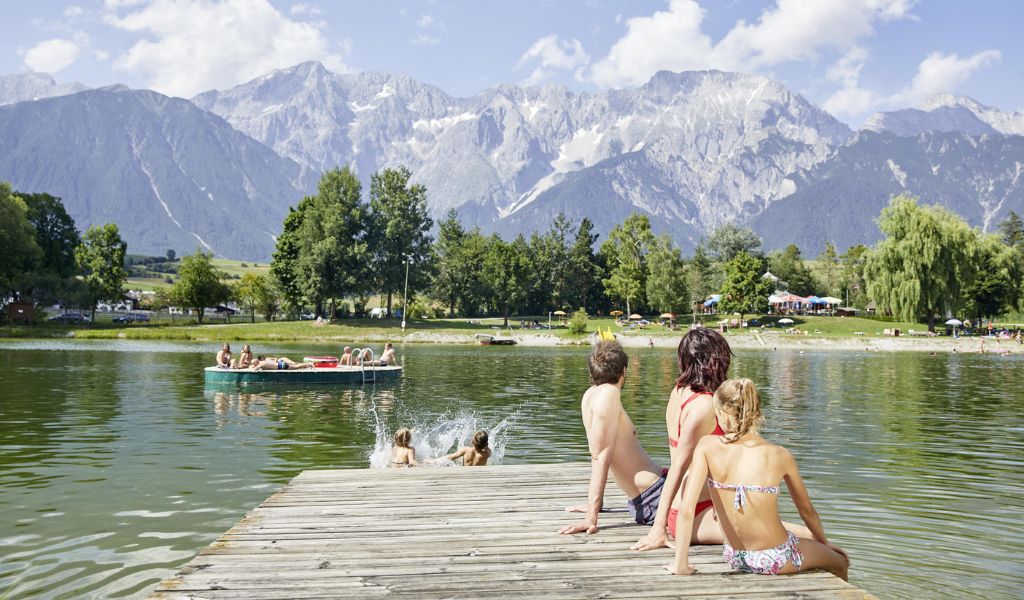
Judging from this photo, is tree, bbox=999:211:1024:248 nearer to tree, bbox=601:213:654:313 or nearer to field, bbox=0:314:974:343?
field, bbox=0:314:974:343

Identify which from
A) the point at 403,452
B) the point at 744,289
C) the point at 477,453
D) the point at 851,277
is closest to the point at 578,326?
the point at 744,289

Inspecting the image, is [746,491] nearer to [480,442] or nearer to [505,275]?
[480,442]

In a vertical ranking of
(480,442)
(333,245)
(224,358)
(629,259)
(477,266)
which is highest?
(629,259)

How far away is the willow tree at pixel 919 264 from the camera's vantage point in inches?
3086

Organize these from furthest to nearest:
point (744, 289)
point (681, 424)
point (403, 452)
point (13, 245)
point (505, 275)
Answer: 1. point (505, 275)
2. point (744, 289)
3. point (13, 245)
4. point (403, 452)
5. point (681, 424)

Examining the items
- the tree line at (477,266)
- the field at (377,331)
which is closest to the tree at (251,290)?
the tree line at (477,266)

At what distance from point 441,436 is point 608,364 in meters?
15.3

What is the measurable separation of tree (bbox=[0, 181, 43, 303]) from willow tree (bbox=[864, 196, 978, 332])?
96.7 m

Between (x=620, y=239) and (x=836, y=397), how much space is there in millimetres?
93661

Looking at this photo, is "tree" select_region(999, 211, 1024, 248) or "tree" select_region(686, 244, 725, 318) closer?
"tree" select_region(686, 244, 725, 318)

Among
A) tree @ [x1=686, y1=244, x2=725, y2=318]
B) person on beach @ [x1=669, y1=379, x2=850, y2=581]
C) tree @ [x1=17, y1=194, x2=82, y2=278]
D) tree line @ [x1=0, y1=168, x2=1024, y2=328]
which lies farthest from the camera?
tree @ [x1=686, y1=244, x2=725, y2=318]

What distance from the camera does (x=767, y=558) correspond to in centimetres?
645

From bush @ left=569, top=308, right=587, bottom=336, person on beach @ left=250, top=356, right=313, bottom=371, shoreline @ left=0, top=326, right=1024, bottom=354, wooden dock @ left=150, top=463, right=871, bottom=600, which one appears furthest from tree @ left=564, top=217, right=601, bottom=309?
wooden dock @ left=150, top=463, right=871, bottom=600

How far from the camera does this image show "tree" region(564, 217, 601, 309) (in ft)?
446
